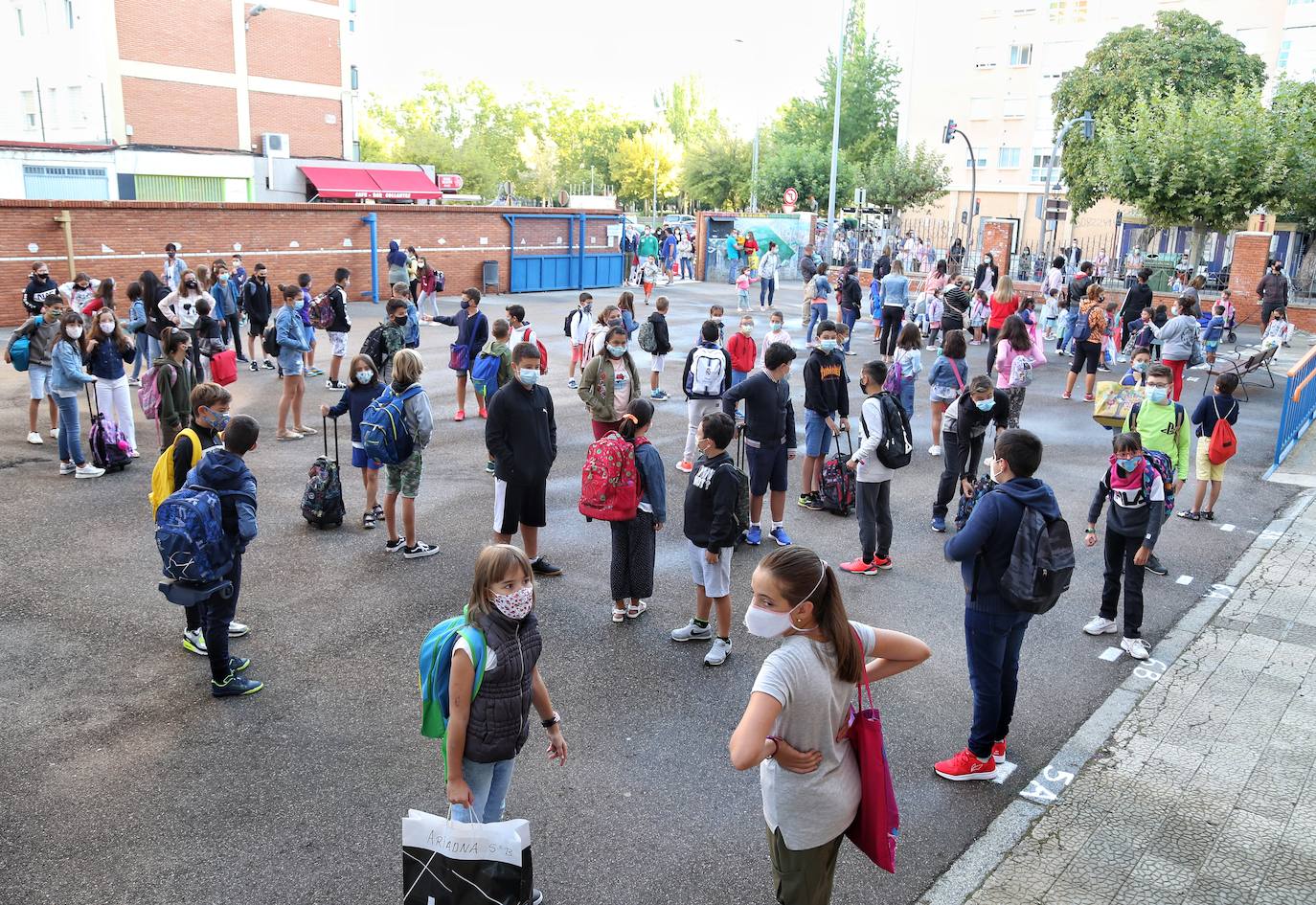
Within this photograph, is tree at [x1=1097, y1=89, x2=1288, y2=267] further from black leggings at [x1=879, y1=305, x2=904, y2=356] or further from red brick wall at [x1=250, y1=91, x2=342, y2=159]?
red brick wall at [x1=250, y1=91, x2=342, y2=159]

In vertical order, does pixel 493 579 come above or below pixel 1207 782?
above

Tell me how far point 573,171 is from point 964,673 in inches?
3083

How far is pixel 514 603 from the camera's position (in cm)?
383

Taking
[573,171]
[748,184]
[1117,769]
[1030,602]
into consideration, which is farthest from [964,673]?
[573,171]

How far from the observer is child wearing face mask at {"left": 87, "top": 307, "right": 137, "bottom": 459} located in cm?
1033

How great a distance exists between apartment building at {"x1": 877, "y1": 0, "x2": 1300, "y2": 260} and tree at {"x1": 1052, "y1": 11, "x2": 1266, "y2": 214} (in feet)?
28.3

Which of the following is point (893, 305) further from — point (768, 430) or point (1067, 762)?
point (1067, 762)

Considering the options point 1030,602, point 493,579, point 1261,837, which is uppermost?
point 493,579

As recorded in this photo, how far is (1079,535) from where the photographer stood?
32.8ft

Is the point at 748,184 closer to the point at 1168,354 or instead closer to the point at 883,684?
the point at 1168,354

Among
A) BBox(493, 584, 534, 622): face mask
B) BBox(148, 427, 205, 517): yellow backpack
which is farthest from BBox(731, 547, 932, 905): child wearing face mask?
BBox(148, 427, 205, 517): yellow backpack

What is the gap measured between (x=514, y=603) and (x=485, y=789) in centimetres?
91

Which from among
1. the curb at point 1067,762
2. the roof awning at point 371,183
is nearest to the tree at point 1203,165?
the curb at point 1067,762

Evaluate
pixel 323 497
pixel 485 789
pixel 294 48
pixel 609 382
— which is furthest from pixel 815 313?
pixel 294 48
